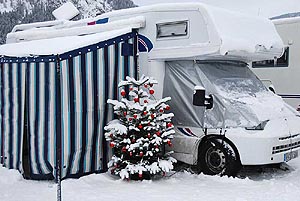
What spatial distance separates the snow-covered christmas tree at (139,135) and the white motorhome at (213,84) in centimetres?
57

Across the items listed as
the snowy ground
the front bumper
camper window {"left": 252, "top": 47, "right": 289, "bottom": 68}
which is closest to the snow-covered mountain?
camper window {"left": 252, "top": 47, "right": 289, "bottom": 68}

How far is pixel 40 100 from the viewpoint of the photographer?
20.5 ft

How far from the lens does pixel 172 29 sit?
275 inches

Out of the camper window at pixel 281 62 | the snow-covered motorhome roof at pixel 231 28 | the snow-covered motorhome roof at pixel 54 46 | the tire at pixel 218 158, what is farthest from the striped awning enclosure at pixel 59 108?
the camper window at pixel 281 62

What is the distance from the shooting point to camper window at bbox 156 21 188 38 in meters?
6.87

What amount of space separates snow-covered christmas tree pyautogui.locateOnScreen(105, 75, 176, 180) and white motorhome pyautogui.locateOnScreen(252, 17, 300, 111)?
181 inches

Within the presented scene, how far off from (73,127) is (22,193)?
116 cm

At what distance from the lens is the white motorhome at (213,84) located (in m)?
6.47

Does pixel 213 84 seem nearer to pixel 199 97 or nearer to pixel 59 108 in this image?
pixel 199 97

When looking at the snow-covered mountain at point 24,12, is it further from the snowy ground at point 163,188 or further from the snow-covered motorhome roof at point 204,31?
the snowy ground at point 163,188

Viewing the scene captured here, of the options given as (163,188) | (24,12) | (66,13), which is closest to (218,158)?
(163,188)

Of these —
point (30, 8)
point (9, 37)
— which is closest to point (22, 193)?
point (9, 37)

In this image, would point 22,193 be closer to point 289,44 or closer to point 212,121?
point 212,121

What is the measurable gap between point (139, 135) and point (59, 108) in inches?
46.2
